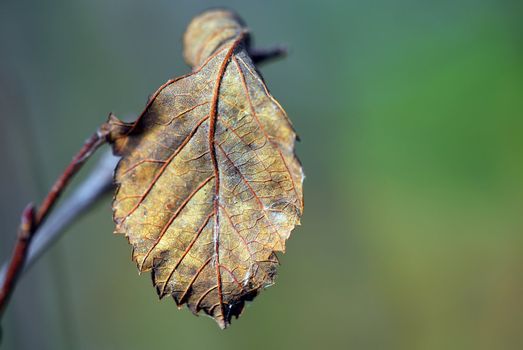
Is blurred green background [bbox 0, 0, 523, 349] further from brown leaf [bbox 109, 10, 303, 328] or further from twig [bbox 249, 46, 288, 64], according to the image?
brown leaf [bbox 109, 10, 303, 328]

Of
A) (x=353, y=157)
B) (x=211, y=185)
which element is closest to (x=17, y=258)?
(x=211, y=185)

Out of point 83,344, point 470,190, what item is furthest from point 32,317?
point 470,190

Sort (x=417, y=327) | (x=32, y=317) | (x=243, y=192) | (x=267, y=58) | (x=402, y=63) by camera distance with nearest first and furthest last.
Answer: (x=243, y=192) < (x=267, y=58) < (x=32, y=317) < (x=417, y=327) < (x=402, y=63)

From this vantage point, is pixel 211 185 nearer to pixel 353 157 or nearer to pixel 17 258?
pixel 17 258

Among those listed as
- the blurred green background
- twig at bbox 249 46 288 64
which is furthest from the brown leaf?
the blurred green background

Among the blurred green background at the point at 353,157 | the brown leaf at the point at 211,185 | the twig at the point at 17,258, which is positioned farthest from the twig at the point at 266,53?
the blurred green background at the point at 353,157

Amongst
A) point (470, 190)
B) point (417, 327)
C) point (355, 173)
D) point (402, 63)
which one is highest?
point (402, 63)

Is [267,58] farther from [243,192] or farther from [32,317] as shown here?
[32,317]

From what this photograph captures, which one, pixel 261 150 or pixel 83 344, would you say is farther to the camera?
pixel 83 344

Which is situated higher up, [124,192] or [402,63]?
[402,63]
